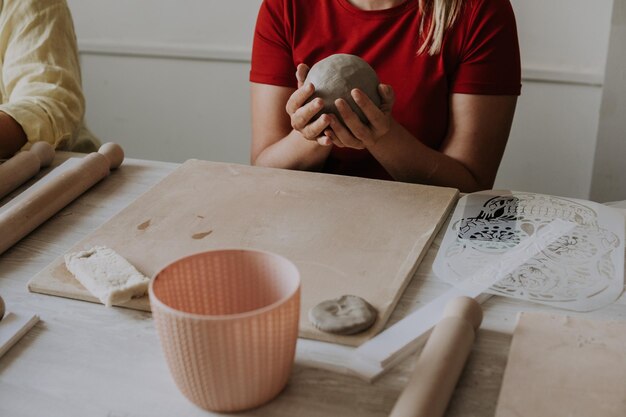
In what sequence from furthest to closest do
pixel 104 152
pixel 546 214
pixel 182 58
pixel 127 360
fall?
pixel 182 58 → pixel 104 152 → pixel 546 214 → pixel 127 360

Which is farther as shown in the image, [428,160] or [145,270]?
[428,160]

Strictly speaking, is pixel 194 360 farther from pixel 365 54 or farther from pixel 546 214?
pixel 365 54

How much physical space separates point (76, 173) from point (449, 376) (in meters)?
0.69

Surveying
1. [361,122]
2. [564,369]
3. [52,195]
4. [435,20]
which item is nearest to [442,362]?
[564,369]

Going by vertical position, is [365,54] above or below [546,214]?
above

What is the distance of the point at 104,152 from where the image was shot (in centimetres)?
115

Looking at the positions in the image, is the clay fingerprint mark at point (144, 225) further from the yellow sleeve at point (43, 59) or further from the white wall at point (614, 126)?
the white wall at point (614, 126)

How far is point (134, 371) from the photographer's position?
2.23 feet

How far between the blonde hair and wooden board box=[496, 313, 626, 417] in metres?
0.73

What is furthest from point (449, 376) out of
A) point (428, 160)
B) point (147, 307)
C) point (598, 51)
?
point (598, 51)

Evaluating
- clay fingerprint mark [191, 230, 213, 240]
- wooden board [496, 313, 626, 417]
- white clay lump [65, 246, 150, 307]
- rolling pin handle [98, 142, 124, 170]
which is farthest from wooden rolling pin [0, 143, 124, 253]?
wooden board [496, 313, 626, 417]

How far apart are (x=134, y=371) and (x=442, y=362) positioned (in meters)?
0.30

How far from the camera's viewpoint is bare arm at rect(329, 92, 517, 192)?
4.00ft

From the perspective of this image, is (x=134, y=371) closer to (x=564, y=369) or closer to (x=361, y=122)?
(x=564, y=369)
